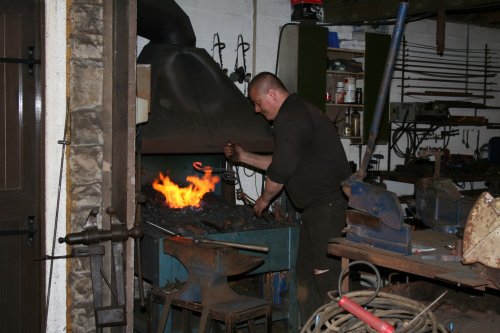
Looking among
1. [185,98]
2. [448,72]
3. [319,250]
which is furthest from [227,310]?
[448,72]

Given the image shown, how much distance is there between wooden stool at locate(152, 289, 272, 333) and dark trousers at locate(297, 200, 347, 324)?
0.55 meters

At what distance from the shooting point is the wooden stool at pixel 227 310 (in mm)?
3512

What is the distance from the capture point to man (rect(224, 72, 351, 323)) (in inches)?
158

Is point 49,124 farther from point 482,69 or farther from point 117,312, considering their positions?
point 482,69

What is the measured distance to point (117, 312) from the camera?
10.5 feet

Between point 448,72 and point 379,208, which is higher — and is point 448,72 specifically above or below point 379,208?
above

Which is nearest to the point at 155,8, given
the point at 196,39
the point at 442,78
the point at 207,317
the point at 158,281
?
the point at 196,39

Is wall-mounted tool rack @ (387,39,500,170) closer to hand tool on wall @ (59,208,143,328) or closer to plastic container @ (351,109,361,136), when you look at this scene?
Answer: plastic container @ (351,109,361,136)

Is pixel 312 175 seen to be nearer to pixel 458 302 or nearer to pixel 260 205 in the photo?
pixel 260 205

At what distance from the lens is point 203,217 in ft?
14.7

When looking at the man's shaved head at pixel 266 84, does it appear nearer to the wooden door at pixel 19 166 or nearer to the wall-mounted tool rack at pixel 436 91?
the wooden door at pixel 19 166

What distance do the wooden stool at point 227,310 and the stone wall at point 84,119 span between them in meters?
0.52

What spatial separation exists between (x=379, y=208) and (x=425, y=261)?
0.35m

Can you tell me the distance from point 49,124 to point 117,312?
119cm
